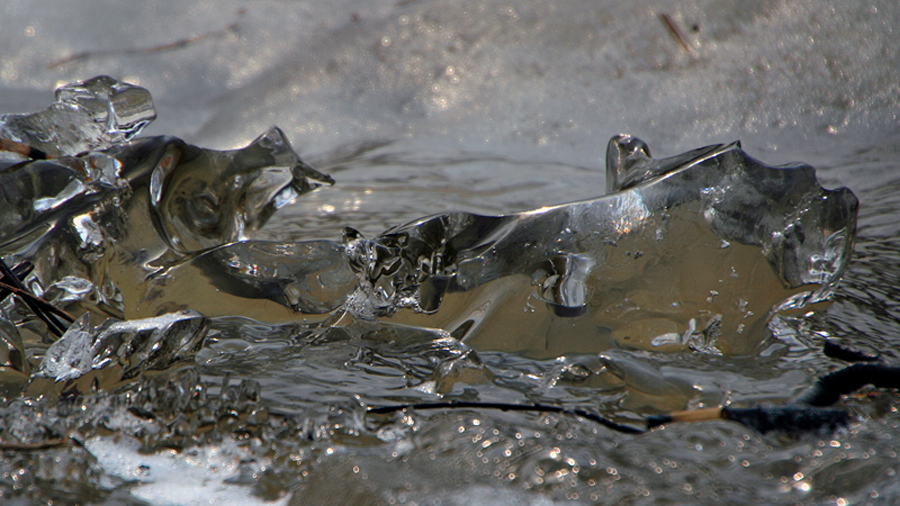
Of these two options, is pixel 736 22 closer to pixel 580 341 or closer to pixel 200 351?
pixel 580 341

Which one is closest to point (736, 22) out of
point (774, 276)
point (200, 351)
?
point (774, 276)

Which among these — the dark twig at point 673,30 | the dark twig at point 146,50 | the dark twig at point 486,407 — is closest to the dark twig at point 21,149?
the dark twig at point 486,407

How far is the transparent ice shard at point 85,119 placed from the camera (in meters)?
1.03

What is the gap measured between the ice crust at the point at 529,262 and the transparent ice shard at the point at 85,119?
10cm

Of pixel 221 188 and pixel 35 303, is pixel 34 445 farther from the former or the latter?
pixel 221 188

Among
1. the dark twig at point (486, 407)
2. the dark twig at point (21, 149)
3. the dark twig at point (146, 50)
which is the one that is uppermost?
the dark twig at point (146, 50)

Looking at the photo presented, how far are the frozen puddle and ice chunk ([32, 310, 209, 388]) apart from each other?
0.10 m

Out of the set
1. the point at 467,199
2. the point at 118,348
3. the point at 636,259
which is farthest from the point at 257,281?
the point at 467,199

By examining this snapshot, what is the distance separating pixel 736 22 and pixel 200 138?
69.3 inches

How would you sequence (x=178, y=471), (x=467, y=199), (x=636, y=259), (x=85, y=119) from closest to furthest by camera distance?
1. (x=178, y=471)
2. (x=636, y=259)
3. (x=85, y=119)
4. (x=467, y=199)

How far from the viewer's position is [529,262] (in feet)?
3.08

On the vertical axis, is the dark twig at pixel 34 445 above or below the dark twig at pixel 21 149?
below

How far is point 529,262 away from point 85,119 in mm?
718

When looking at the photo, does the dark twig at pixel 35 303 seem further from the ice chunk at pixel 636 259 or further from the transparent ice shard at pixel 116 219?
the ice chunk at pixel 636 259
